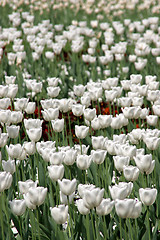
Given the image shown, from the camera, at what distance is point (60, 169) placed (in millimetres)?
2527

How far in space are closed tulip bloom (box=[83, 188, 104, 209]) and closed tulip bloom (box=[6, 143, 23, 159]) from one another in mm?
919

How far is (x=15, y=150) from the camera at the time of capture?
2955 millimetres

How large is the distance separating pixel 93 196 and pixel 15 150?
38.8 inches

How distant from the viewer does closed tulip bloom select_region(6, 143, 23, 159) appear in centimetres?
294

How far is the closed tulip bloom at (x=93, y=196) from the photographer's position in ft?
7.06

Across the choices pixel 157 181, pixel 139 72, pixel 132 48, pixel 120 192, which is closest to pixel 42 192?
pixel 120 192

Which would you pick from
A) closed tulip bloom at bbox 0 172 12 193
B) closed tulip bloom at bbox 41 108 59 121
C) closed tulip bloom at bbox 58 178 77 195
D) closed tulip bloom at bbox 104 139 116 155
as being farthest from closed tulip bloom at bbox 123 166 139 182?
closed tulip bloom at bbox 41 108 59 121

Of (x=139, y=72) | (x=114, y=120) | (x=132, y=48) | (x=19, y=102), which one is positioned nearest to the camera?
(x=114, y=120)

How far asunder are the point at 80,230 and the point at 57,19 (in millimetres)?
9907

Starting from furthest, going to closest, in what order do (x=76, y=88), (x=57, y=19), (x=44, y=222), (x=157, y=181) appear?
(x=57, y=19) < (x=76, y=88) < (x=157, y=181) < (x=44, y=222)

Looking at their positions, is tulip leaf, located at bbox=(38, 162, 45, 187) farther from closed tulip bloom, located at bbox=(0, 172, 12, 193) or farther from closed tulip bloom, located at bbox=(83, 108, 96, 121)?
closed tulip bloom, located at bbox=(0, 172, 12, 193)

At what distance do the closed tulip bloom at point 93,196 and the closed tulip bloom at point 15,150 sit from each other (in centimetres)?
92

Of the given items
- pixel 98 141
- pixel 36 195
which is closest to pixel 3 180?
pixel 36 195

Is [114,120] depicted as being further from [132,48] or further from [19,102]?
[132,48]
